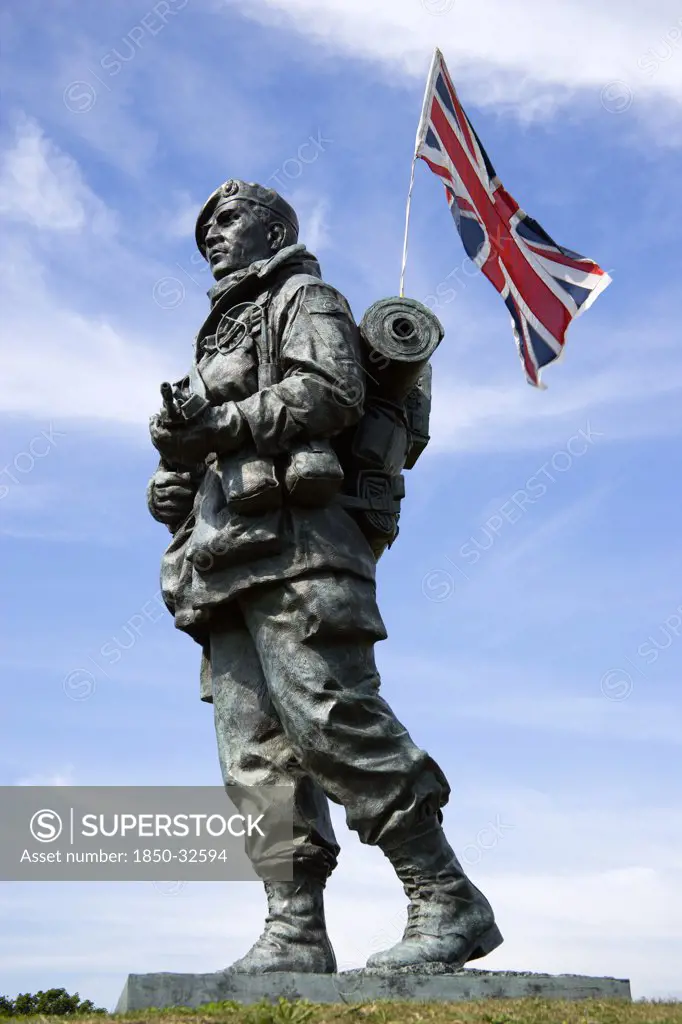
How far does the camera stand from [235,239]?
7539 mm

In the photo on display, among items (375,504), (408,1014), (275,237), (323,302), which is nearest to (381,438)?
(375,504)

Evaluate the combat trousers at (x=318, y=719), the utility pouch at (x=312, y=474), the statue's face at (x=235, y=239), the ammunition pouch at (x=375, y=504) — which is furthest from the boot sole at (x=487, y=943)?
the statue's face at (x=235, y=239)

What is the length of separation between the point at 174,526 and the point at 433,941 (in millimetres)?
2675

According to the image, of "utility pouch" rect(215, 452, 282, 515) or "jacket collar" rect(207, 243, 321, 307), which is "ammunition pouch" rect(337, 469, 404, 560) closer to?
"utility pouch" rect(215, 452, 282, 515)

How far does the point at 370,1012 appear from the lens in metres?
5.27

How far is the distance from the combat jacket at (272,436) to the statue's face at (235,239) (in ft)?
1.06

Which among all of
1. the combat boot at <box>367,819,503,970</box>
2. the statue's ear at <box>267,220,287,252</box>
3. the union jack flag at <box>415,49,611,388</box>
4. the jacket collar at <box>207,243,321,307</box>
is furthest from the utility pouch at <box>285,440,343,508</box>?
the union jack flag at <box>415,49,611,388</box>

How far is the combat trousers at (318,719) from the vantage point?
20.4ft

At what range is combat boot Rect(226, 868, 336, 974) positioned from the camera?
613 cm

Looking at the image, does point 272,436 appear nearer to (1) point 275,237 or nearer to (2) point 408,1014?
(1) point 275,237

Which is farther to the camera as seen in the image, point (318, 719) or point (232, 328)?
point (232, 328)

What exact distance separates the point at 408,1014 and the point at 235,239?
4.27m

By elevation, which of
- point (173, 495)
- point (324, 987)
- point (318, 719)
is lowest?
point (324, 987)

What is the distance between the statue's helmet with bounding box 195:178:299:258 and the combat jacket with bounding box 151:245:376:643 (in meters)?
0.57
